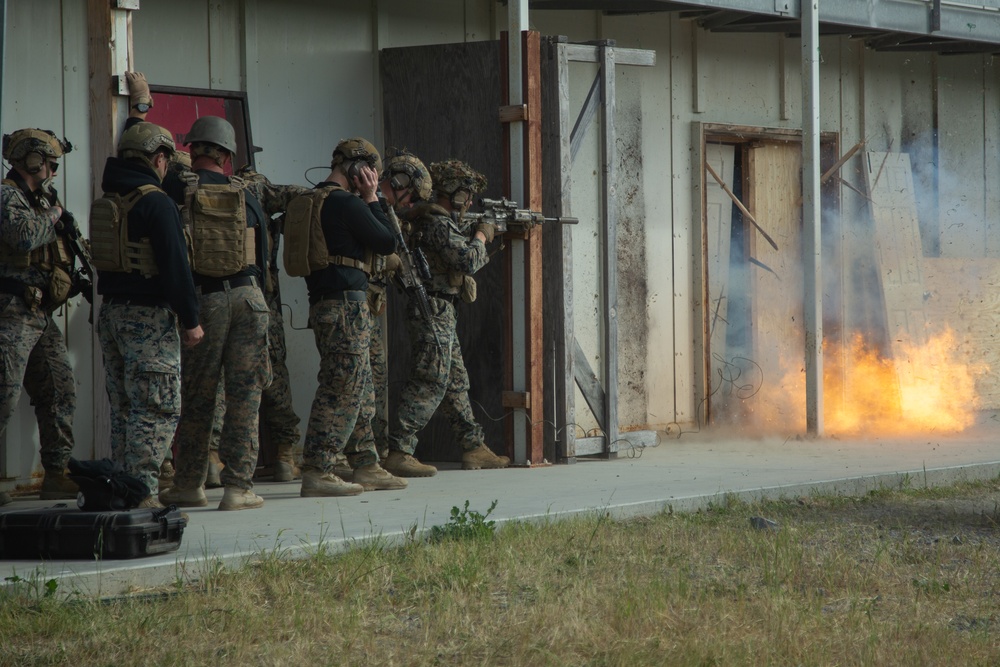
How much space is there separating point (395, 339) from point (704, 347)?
3.34 meters

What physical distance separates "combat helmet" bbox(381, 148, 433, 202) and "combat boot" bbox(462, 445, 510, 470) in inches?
73.9

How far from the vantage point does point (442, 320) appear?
9.34 m

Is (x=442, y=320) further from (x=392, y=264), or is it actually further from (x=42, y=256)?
(x=42, y=256)

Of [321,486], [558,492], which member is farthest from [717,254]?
[321,486]

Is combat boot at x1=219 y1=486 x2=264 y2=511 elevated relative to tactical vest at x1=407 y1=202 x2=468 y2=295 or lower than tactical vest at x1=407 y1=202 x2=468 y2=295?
lower

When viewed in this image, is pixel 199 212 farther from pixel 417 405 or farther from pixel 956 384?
pixel 956 384

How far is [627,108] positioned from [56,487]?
230 inches

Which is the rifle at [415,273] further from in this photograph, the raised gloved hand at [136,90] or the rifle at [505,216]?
the raised gloved hand at [136,90]

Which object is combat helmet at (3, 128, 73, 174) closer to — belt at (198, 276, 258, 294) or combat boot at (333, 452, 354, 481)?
belt at (198, 276, 258, 294)

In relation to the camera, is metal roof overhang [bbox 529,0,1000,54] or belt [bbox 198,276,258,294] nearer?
belt [bbox 198,276,258,294]

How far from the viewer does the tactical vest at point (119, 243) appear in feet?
22.2

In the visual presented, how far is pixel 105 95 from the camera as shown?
7.55 m

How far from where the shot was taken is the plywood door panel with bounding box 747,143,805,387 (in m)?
12.8

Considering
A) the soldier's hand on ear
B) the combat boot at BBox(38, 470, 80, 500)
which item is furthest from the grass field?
the combat boot at BBox(38, 470, 80, 500)
